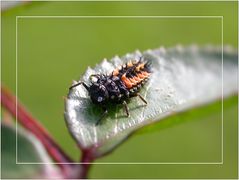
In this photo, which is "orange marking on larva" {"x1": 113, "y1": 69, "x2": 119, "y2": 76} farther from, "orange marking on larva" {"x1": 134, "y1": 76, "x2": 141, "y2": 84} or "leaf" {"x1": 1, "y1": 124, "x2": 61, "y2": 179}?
"leaf" {"x1": 1, "y1": 124, "x2": 61, "y2": 179}

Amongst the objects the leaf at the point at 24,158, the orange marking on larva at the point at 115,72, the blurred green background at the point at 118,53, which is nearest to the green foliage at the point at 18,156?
the leaf at the point at 24,158

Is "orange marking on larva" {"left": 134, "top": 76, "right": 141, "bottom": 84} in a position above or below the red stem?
above

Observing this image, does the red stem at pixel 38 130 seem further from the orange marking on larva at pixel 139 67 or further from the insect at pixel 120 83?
the orange marking on larva at pixel 139 67

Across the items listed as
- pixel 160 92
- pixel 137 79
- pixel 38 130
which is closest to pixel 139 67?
pixel 137 79

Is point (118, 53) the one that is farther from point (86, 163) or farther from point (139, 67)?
point (86, 163)

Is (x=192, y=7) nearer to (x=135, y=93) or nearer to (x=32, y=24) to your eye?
(x=32, y=24)

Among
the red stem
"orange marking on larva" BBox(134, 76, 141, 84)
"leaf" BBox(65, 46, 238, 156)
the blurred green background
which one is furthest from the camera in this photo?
the blurred green background

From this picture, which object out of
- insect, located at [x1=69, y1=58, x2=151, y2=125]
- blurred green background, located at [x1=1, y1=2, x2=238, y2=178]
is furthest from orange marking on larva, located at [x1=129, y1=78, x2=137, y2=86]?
blurred green background, located at [x1=1, y1=2, x2=238, y2=178]
